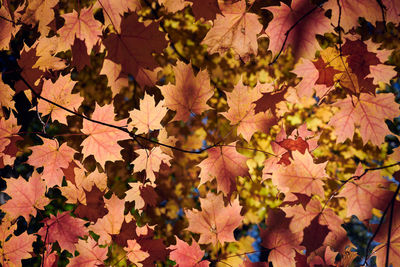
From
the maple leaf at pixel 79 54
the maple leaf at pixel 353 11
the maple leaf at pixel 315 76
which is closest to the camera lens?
the maple leaf at pixel 353 11

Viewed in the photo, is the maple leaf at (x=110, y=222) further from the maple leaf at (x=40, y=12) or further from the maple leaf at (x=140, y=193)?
the maple leaf at (x=40, y=12)

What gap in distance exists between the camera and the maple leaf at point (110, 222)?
1555 millimetres

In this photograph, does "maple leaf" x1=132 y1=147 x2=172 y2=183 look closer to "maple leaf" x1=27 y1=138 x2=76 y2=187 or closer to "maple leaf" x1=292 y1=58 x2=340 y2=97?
"maple leaf" x1=27 y1=138 x2=76 y2=187

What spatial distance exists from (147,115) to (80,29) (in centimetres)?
52

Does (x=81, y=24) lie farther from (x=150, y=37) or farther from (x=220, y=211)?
(x=220, y=211)

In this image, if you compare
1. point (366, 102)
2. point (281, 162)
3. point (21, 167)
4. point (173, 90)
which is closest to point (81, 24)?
point (173, 90)

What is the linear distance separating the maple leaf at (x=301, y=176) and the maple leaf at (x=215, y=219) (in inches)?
11.5

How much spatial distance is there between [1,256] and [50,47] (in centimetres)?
122

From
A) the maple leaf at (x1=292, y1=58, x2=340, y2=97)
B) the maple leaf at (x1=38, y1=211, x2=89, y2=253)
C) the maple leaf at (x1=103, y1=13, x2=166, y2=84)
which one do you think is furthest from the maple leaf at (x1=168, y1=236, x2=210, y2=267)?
the maple leaf at (x1=292, y1=58, x2=340, y2=97)

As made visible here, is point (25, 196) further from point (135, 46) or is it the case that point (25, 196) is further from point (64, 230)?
point (135, 46)

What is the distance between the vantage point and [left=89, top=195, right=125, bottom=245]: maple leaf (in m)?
1.55

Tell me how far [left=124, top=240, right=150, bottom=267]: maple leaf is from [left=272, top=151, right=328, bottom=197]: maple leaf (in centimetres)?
86

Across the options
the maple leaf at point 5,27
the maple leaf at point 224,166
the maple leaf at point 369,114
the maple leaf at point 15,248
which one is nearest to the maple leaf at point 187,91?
the maple leaf at point 224,166

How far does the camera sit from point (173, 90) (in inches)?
54.7
